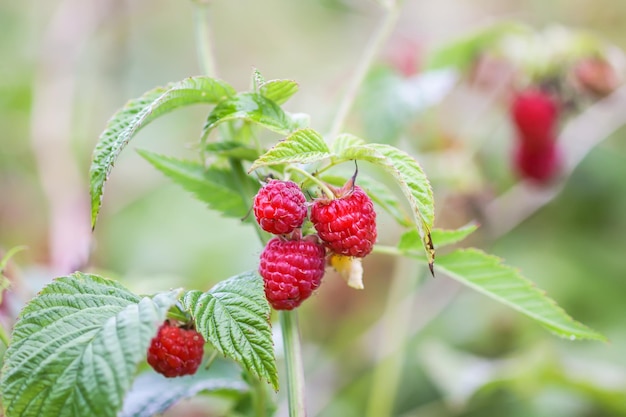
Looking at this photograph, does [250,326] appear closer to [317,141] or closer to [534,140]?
[317,141]

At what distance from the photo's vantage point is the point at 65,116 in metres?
1.90

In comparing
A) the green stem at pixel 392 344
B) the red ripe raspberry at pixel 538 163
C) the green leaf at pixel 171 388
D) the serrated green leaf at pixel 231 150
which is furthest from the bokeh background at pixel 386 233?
the serrated green leaf at pixel 231 150

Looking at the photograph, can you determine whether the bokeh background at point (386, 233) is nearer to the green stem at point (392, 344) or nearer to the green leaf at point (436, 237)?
the green stem at point (392, 344)

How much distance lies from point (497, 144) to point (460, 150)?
53 cm

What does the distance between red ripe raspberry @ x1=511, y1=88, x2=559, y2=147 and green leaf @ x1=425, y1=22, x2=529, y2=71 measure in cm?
14

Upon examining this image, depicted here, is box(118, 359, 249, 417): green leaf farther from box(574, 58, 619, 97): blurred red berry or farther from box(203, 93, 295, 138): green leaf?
box(574, 58, 619, 97): blurred red berry

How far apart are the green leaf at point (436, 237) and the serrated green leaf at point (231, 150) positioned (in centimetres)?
16

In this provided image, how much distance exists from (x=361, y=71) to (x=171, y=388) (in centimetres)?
42

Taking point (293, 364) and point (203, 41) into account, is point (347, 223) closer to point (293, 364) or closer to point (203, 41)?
point (293, 364)

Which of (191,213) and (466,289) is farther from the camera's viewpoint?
(191,213)

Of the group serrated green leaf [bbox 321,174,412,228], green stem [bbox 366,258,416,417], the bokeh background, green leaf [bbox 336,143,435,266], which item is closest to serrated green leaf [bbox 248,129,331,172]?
green leaf [bbox 336,143,435,266]

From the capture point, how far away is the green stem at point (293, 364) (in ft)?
1.88

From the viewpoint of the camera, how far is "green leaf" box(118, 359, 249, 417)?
68cm

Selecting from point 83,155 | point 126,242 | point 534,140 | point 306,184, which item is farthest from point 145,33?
point 306,184
